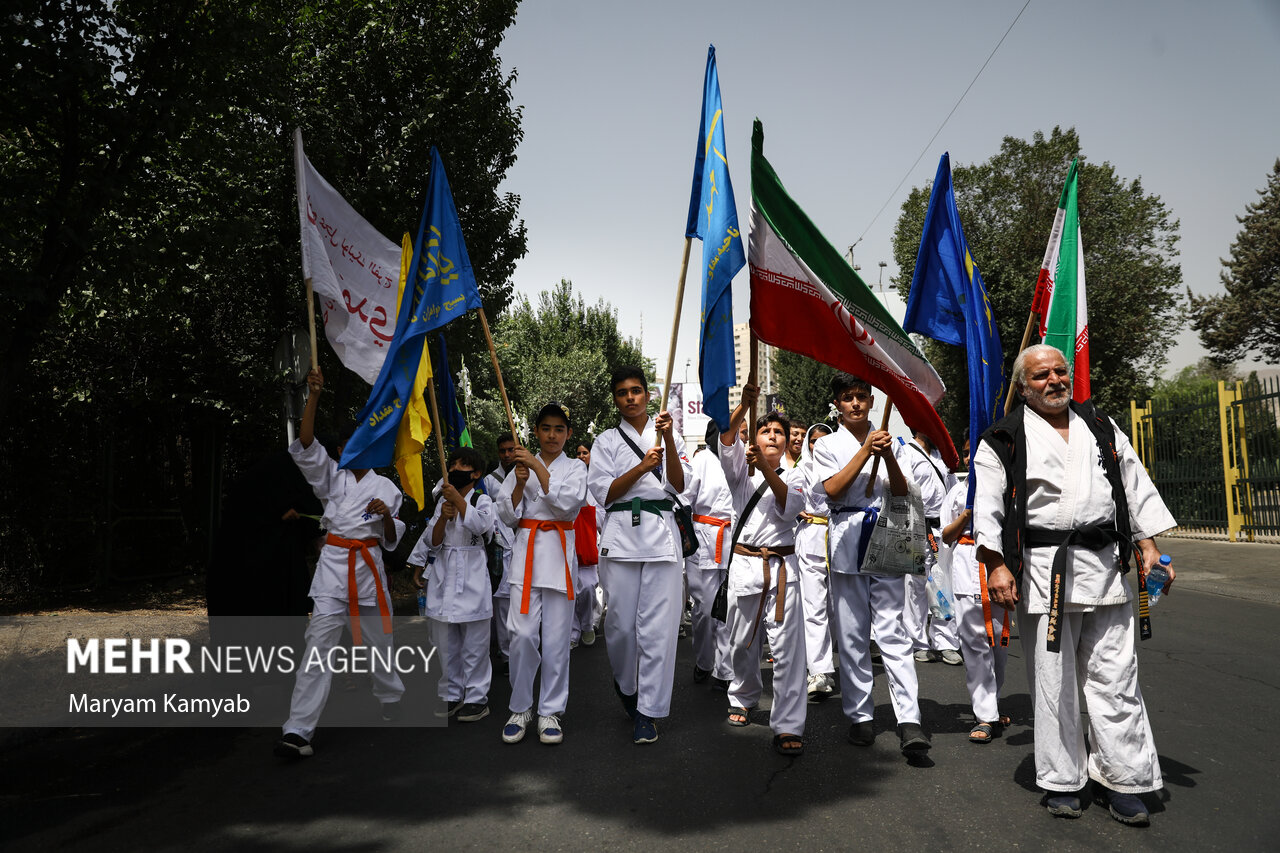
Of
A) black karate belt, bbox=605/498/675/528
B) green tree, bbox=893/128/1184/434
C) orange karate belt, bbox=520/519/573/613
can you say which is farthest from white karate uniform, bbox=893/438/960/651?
green tree, bbox=893/128/1184/434

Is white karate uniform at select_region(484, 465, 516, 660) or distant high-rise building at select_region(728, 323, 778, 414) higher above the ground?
distant high-rise building at select_region(728, 323, 778, 414)

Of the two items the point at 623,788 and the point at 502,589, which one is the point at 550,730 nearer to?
the point at 623,788

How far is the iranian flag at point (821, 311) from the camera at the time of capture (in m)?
4.86

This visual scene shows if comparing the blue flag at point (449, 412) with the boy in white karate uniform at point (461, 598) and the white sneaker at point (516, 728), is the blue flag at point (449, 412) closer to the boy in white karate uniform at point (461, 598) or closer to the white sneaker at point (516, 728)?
the boy in white karate uniform at point (461, 598)

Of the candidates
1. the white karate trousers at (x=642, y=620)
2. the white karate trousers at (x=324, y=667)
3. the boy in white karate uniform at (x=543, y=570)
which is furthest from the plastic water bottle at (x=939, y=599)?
the white karate trousers at (x=324, y=667)

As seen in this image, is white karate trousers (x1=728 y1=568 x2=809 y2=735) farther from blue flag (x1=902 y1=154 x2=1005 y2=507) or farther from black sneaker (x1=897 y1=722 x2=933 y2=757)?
blue flag (x1=902 y1=154 x2=1005 y2=507)

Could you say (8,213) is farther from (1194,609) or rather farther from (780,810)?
(1194,609)

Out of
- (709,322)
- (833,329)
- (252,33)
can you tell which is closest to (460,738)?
(709,322)

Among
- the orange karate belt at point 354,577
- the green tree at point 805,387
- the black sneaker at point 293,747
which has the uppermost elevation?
the green tree at point 805,387

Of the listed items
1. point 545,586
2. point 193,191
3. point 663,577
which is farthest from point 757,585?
point 193,191

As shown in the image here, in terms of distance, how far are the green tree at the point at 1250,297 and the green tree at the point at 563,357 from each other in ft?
70.9

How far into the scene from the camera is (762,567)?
5.48 metres

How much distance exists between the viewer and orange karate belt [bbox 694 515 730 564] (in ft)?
24.6

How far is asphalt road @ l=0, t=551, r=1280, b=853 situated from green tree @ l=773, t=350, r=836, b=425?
3316 centimetres
